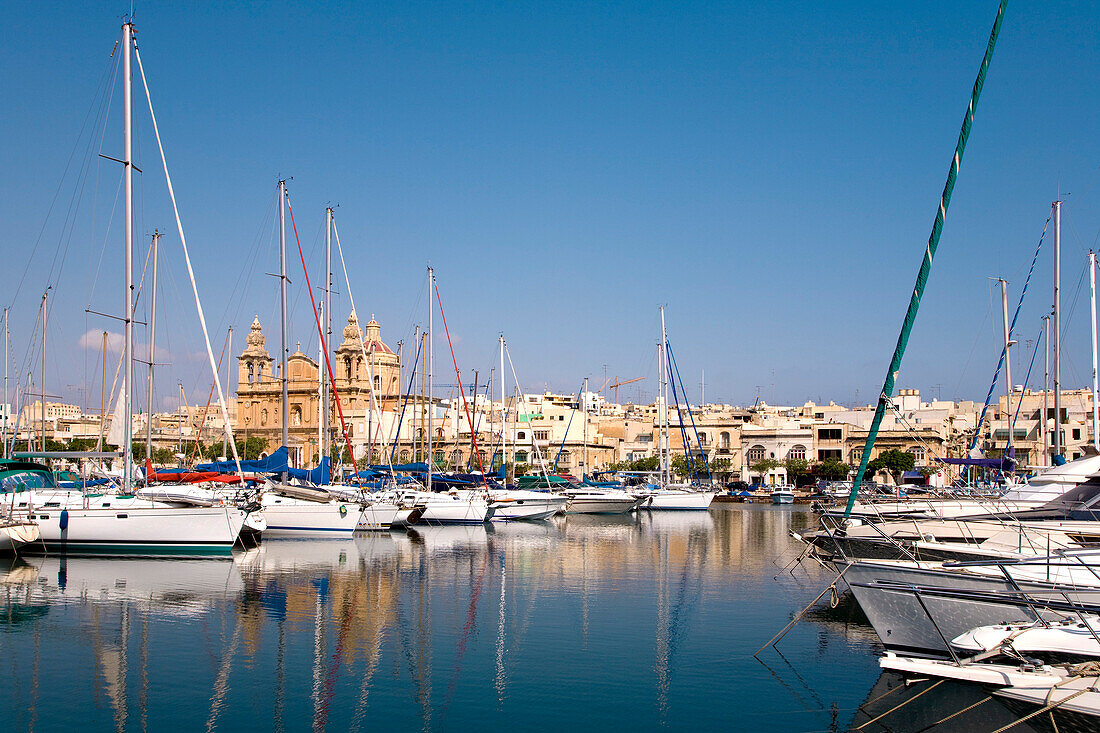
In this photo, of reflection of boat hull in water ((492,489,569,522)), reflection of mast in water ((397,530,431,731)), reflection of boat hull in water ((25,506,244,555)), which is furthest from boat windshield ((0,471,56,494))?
reflection of boat hull in water ((492,489,569,522))

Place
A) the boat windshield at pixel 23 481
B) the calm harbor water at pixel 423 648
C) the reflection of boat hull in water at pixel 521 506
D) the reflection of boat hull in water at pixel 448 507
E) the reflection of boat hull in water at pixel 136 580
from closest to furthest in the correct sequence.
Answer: the calm harbor water at pixel 423 648
the reflection of boat hull in water at pixel 136 580
the boat windshield at pixel 23 481
the reflection of boat hull in water at pixel 448 507
the reflection of boat hull in water at pixel 521 506

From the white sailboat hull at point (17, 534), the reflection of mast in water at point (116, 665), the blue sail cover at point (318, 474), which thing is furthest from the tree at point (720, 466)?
the reflection of mast in water at point (116, 665)

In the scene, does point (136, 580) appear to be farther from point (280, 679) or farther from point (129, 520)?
point (280, 679)

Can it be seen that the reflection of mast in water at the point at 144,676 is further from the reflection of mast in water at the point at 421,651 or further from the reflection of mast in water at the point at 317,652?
the reflection of mast in water at the point at 421,651

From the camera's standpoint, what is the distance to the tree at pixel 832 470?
78.2 m

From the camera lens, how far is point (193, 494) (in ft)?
107

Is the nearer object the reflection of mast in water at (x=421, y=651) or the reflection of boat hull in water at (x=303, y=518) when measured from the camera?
the reflection of mast in water at (x=421, y=651)

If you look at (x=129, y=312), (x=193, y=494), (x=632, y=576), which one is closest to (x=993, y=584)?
(x=632, y=576)

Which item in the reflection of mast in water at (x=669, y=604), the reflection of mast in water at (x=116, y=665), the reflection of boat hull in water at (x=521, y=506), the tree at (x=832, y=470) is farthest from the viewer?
the tree at (x=832, y=470)

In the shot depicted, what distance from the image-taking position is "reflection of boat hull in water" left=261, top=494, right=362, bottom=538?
30.4 metres

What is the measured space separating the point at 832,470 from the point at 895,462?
4.69 metres

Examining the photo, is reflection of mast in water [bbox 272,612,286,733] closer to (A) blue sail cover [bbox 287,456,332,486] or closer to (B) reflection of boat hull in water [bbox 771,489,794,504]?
(A) blue sail cover [bbox 287,456,332,486]

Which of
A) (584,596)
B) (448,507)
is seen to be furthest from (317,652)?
(448,507)

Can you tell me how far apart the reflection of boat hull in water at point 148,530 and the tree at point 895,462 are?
60.2 metres
